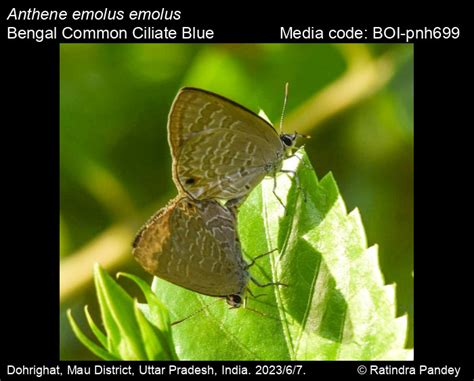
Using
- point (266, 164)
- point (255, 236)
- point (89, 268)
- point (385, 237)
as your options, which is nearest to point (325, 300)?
point (255, 236)

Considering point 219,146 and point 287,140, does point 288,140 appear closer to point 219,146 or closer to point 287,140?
point 287,140

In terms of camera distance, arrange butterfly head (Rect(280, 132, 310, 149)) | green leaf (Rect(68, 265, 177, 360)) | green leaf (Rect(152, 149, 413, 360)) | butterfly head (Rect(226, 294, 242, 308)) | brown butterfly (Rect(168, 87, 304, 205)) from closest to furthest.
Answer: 1. green leaf (Rect(68, 265, 177, 360))
2. green leaf (Rect(152, 149, 413, 360))
3. butterfly head (Rect(226, 294, 242, 308))
4. brown butterfly (Rect(168, 87, 304, 205))
5. butterfly head (Rect(280, 132, 310, 149))

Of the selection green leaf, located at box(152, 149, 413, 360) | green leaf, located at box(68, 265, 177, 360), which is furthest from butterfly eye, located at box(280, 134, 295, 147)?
green leaf, located at box(68, 265, 177, 360)

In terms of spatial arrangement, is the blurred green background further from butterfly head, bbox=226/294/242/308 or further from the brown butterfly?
butterfly head, bbox=226/294/242/308

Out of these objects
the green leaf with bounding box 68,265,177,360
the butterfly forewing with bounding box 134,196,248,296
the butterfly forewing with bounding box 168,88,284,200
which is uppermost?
the butterfly forewing with bounding box 168,88,284,200

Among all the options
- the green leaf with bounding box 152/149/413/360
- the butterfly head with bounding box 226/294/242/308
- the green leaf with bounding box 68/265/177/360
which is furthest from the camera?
the butterfly head with bounding box 226/294/242/308

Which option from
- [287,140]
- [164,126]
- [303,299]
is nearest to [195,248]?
[303,299]

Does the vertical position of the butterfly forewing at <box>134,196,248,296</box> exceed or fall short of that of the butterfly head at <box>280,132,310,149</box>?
it falls short
